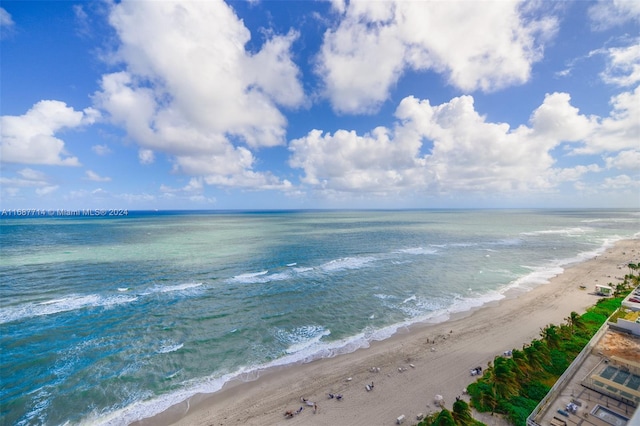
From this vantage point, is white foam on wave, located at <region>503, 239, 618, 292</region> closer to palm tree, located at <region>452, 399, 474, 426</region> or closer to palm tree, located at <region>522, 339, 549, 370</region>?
palm tree, located at <region>522, 339, 549, 370</region>

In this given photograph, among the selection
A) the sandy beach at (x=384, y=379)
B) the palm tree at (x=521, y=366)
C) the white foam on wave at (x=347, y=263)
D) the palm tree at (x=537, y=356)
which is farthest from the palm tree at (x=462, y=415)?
the white foam on wave at (x=347, y=263)

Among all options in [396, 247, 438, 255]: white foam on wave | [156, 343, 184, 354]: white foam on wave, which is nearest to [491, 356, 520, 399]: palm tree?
[156, 343, 184, 354]: white foam on wave

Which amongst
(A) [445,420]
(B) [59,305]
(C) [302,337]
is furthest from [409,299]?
(B) [59,305]

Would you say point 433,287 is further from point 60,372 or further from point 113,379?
point 60,372

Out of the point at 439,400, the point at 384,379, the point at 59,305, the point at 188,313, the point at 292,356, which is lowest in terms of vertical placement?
the point at 384,379

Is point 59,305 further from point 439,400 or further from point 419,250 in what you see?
point 419,250

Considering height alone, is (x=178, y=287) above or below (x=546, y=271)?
above
